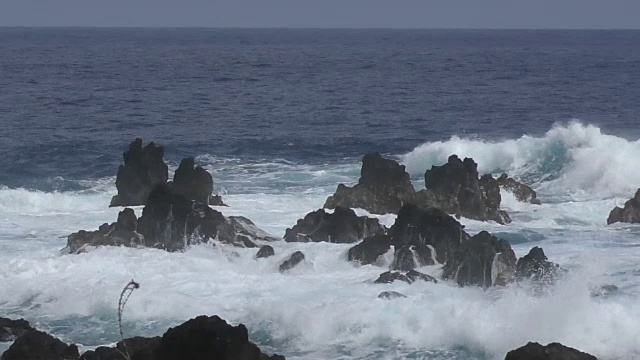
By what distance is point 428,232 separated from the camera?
38.0 m

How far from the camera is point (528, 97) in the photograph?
340ft

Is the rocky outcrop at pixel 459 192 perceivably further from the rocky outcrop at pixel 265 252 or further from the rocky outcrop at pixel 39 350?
the rocky outcrop at pixel 39 350

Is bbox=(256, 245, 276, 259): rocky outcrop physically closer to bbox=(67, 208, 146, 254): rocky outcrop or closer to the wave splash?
bbox=(67, 208, 146, 254): rocky outcrop

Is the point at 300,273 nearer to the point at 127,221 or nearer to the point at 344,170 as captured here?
the point at 127,221

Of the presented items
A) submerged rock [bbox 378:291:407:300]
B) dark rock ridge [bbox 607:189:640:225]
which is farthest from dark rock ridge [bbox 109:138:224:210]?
dark rock ridge [bbox 607:189:640:225]

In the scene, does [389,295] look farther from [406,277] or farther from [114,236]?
[114,236]

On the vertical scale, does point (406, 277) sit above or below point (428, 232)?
below

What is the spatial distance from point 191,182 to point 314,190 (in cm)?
1027

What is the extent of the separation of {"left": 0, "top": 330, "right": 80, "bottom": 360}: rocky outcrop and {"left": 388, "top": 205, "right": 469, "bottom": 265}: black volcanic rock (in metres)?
14.3

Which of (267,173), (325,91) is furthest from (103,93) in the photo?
(267,173)

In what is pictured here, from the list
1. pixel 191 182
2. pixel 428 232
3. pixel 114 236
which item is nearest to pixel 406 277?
pixel 428 232

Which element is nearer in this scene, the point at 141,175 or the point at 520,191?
the point at 141,175

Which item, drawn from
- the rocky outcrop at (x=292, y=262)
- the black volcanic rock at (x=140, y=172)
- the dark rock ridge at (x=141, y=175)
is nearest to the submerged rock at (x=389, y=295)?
the rocky outcrop at (x=292, y=262)

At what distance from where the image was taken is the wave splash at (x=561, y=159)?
57053mm
